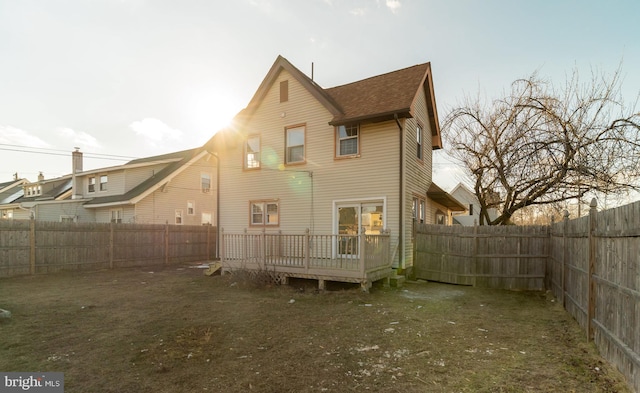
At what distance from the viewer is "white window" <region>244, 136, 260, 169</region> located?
14273 millimetres

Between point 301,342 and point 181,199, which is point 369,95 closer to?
point 301,342

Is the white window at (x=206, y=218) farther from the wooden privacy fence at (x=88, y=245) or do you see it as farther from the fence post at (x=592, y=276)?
the fence post at (x=592, y=276)

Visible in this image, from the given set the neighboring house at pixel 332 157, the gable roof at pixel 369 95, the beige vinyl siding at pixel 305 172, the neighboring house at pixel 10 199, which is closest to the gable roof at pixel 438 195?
the neighboring house at pixel 332 157

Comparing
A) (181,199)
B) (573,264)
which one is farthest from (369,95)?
(181,199)

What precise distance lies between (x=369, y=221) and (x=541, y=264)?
5591mm

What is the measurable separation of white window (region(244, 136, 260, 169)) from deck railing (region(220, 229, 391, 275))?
397cm

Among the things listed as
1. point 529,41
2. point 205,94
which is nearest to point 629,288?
point 529,41

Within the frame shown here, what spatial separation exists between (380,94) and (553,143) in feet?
22.0

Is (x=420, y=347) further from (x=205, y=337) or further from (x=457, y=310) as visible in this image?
(x=205, y=337)

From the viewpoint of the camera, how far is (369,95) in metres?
12.5

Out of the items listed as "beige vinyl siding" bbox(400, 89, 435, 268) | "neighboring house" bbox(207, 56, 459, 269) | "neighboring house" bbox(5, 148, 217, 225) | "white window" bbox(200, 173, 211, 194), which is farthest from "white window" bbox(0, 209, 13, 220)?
"beige vinyl siding" bbox(400, 89, 435, 268)

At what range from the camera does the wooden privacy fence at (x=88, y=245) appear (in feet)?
41.0

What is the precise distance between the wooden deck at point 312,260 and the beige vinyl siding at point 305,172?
1.53 metres

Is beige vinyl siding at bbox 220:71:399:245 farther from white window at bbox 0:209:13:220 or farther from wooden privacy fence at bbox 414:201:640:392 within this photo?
white window at bbox 0:209:13:220
